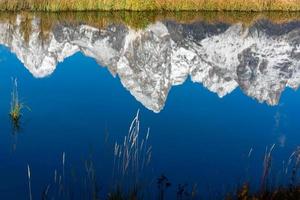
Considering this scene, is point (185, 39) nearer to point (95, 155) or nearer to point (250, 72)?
point (250, 72)

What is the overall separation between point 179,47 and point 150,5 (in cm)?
417

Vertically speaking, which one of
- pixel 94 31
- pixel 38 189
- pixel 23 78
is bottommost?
pixel 38 189

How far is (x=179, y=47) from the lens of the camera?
1382 inches

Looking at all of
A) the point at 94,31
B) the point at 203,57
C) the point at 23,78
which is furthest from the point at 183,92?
the point at 203,57

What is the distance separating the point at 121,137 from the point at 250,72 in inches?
645

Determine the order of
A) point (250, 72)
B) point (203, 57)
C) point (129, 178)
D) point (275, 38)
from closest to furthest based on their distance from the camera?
point (129, 178), point (250, 72), point (275, 38), point (203, 57)

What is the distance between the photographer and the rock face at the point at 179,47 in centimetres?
3073

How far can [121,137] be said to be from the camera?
16.4 meters

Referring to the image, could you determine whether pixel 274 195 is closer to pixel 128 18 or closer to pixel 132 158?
pixel 132 158

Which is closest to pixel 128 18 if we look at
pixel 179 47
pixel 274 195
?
pixel 179 47

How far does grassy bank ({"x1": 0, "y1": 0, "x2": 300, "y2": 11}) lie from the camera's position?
118 feet

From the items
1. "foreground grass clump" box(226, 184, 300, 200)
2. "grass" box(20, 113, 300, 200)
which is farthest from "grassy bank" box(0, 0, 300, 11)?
"foreground grass clump" box(226, 184, 300, 200)

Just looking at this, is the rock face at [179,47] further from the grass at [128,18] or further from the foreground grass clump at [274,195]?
the foreground grass clump at [274,195]

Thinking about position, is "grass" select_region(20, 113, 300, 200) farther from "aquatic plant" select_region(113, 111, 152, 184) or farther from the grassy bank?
the grassy bank
